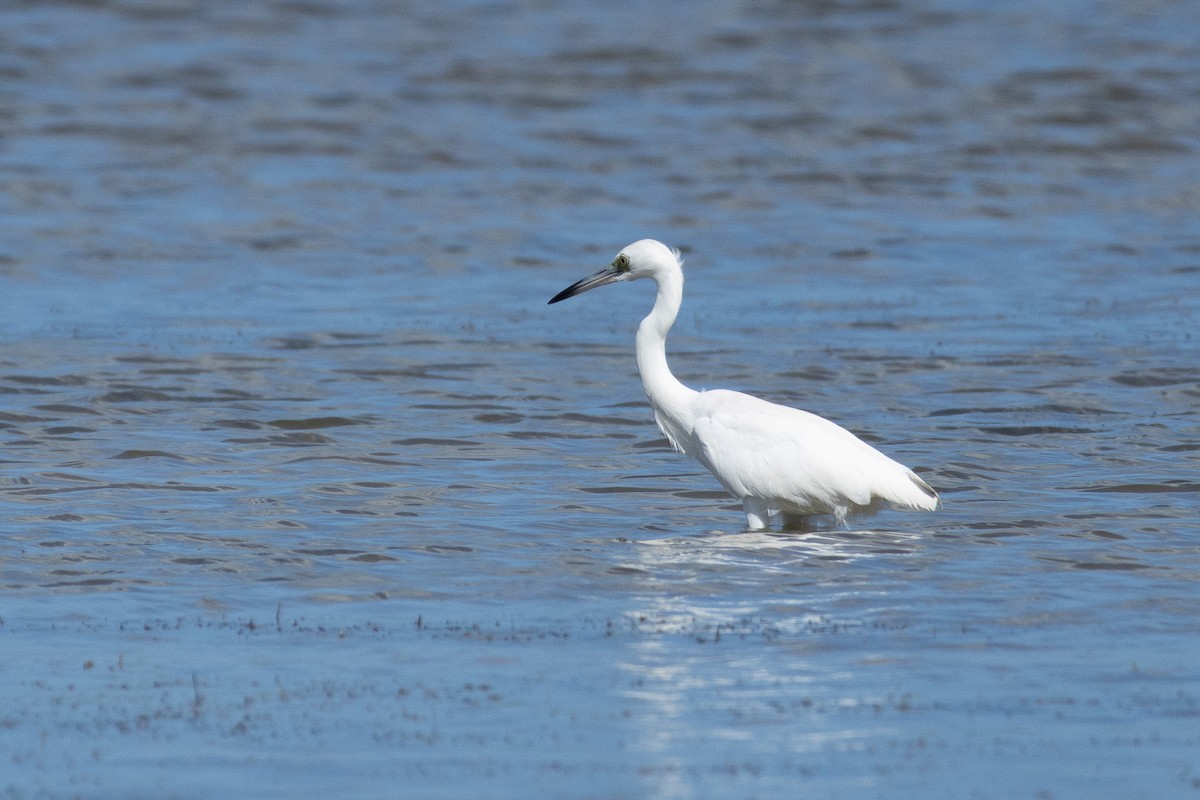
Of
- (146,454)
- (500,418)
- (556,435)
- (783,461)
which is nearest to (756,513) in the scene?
(783,461)

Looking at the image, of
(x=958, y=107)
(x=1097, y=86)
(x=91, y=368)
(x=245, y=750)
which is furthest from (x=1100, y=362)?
(x=1097, y=86)

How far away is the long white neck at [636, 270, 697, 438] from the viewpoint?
11.9 m

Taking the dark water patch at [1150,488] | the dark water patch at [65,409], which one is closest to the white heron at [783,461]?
the dark water patch at [1150,488]

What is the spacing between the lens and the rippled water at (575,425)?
285 inches

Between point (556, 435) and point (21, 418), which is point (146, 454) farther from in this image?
point (556, 435)

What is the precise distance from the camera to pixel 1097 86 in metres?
35.8

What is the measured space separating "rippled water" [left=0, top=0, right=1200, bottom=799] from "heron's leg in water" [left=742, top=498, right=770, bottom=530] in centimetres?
34

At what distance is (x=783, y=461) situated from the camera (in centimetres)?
1106

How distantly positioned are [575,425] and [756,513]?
3.81 metres

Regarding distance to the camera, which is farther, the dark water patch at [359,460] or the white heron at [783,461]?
the dark water patch at [359,460]

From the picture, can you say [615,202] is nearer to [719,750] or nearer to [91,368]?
[91,368]

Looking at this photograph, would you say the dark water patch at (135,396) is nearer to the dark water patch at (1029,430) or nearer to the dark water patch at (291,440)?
the dark water patch at (291,440)

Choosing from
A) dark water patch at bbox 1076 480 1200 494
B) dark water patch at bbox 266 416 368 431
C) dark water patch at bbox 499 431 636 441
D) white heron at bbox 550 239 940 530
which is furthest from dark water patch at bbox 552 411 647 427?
dark water patch at bbox 1076 480 1200 494

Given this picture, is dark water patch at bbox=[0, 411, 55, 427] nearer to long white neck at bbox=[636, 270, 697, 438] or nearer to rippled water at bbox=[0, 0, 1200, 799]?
rippled water at bbox=[0, 0, 1200, 799]
